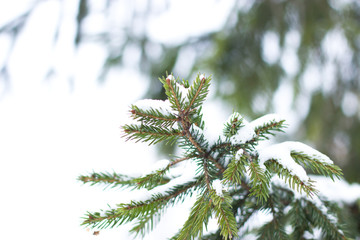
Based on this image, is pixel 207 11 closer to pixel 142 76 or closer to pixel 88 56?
pixel 142 76

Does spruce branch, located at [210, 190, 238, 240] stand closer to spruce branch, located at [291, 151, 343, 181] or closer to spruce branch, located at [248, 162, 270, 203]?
spruce branch, located at [248, 162, 270, 203]

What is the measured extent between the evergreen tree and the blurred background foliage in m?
1.47

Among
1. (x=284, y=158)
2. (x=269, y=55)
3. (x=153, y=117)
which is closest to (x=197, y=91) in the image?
(x=153, y=117)

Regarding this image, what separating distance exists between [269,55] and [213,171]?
6.10 feet

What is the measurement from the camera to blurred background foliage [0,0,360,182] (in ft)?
6.73

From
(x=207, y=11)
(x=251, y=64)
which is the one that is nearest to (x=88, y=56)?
(x=207, y=11)

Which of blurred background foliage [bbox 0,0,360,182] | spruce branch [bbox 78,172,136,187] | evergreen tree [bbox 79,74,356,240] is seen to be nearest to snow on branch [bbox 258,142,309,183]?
evergreen tree [bbox 79,74,356,240]

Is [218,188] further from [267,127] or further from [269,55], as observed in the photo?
[269,55]

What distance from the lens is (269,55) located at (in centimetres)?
225

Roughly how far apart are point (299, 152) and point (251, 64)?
1.77 m

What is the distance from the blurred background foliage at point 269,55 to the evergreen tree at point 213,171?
4.81 feet

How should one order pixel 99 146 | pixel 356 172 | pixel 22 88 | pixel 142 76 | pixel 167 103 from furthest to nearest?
pixel 99 146 → pixel 142 76 → pixel 22 88 → pixel 356 172 → pixel 167 103

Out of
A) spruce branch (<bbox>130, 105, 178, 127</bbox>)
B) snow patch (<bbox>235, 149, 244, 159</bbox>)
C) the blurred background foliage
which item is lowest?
snow patch (<bbox>235, 149, 244, 159</bbox>)

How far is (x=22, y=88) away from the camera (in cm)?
218
